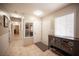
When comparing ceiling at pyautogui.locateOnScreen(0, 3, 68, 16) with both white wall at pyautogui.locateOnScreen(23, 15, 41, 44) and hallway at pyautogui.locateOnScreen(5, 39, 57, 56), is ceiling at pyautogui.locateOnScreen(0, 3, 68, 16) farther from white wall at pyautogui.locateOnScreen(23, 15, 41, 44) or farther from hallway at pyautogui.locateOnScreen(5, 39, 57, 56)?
hallway at pyautogui.locateOnScreen(5, 39, 57, 56)

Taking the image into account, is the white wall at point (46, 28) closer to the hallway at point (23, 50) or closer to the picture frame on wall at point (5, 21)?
the hallway at point (23, 50)

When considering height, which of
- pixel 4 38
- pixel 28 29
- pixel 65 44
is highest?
pixel 28 29

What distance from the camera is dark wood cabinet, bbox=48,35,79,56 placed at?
1926 millimetres

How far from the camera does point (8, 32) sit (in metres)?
2.14

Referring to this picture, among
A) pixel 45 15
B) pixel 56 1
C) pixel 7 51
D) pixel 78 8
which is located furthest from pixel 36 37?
pixel 78 8

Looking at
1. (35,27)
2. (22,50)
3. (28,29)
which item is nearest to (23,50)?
(22,50)

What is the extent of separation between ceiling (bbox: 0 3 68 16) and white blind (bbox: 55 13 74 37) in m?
0.26

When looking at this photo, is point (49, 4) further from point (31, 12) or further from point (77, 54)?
point (77, 54)

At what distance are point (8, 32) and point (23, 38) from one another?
356mm

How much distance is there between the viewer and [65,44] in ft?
6.64

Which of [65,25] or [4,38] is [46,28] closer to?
[65,25]

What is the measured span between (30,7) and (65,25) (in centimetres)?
86

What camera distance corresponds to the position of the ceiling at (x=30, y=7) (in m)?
2.07

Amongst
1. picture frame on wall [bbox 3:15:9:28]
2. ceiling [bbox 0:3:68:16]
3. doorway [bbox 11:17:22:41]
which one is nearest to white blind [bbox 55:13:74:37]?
ceiling [bbox 0:3:68:16]
